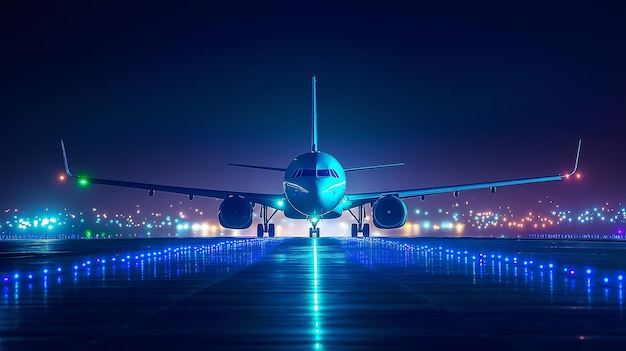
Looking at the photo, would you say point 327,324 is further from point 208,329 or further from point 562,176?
point 562,176

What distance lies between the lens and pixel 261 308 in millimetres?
17359

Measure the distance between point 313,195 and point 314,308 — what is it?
141ft

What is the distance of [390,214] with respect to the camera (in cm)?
6594

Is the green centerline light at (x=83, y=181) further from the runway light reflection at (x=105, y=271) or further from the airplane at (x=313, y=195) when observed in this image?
the runway light reflection at (x=105, y=271)

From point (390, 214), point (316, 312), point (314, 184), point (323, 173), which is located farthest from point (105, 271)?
point (390, 214)

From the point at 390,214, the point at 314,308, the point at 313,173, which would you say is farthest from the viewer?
the point at 390,214

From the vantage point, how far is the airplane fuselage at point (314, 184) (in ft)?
198

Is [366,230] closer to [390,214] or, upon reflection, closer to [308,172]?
[390,214]

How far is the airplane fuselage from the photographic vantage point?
60375 mm

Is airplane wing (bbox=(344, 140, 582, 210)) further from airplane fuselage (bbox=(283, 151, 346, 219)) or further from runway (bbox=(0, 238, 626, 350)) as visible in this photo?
runway (bbox=(0, 238, 626, 350))

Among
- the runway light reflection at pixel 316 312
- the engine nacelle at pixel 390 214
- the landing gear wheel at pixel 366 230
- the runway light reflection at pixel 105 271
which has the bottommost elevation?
the runway light reflection at pixel 316 312

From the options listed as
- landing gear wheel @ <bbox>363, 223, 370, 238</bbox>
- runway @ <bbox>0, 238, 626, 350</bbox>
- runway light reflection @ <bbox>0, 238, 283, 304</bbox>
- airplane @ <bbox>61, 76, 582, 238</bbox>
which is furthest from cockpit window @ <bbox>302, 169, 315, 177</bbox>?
runway @ <bbox>0, 238, 626, 350</bbox>

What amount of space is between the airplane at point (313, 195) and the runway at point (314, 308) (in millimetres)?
30113

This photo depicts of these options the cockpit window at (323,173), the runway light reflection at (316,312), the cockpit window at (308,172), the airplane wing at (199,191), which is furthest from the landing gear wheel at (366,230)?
the runway light reflection at (316,312)
